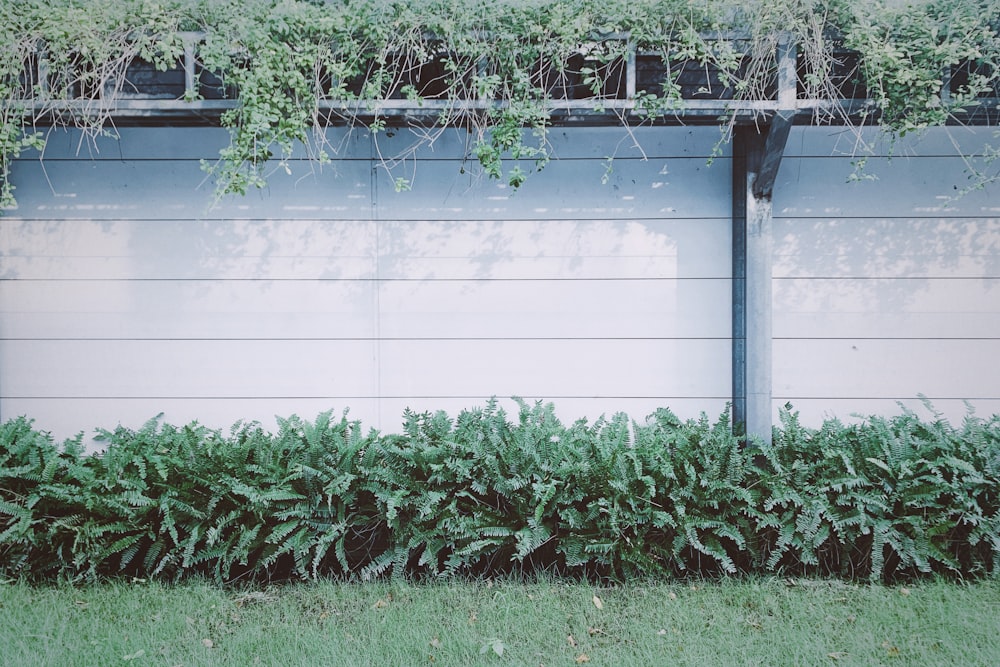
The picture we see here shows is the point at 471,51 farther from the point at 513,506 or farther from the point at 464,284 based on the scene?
the point at 513,506

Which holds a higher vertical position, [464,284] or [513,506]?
[464,284]

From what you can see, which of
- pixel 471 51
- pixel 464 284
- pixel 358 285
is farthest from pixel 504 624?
pixel 471 51

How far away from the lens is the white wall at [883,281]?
3.67 m

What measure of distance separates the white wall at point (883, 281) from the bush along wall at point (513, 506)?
1.86 ft

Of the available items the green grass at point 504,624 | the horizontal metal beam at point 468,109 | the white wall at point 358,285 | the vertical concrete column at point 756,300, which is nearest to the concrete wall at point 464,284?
the white wall at point 358,285

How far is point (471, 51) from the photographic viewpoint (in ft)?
9.89

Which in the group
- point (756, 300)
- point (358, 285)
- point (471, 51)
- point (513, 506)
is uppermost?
point (471, 51)

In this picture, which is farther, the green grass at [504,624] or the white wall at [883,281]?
the white wall at [883,281]

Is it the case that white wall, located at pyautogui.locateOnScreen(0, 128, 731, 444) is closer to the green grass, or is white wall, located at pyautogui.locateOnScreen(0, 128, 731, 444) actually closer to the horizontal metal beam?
the horizontal metal beam

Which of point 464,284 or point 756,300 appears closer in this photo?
point 756,300

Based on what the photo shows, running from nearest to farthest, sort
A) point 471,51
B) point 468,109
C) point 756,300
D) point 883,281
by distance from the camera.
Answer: point 471,51 < point 468,109 < point 756,300 < point 883,281

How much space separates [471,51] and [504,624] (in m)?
2.71

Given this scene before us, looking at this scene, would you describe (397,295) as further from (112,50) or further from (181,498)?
(112,50)

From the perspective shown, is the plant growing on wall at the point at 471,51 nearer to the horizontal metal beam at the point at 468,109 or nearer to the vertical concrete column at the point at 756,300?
the horizontal metal beam at the point at 468,109
